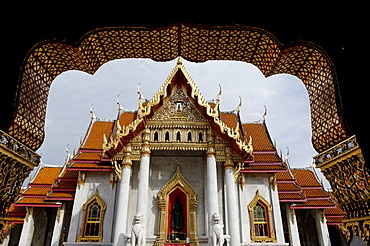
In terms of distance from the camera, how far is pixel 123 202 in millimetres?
9281

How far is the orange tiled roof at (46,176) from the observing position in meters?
15.8

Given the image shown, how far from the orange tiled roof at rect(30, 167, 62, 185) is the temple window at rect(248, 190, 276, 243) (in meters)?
11.7

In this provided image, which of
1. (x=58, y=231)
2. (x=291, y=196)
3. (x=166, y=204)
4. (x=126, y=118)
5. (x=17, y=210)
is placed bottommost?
(x=58, y=231)

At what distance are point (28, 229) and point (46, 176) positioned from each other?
Result: 3.54 m

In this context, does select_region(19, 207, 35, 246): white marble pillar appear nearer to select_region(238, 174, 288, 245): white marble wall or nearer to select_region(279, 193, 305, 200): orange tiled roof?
select_region(238, 174, 288, 245): white marble wall

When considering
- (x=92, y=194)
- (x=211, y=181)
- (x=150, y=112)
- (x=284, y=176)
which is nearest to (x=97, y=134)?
(x=92, y=194)

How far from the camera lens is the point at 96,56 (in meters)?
5.84

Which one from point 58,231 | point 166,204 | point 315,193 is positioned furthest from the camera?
point 315,193

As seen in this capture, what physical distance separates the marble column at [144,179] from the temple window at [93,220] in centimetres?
308

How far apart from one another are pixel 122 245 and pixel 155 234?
1795 mm

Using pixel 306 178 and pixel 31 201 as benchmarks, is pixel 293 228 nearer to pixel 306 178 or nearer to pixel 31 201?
pixel 306 178

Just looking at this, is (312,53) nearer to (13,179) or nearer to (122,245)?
(13,179)

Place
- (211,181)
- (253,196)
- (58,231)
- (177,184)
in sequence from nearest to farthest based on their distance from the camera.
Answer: (211,181), (177,184), (253,196), (58,231)

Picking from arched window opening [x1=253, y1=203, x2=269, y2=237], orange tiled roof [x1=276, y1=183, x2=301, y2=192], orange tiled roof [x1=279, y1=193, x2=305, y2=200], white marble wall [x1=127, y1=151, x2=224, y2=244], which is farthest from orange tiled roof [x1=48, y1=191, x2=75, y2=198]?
orange tiled roof [x1=276, y1=183, x2=301, y2=192]
